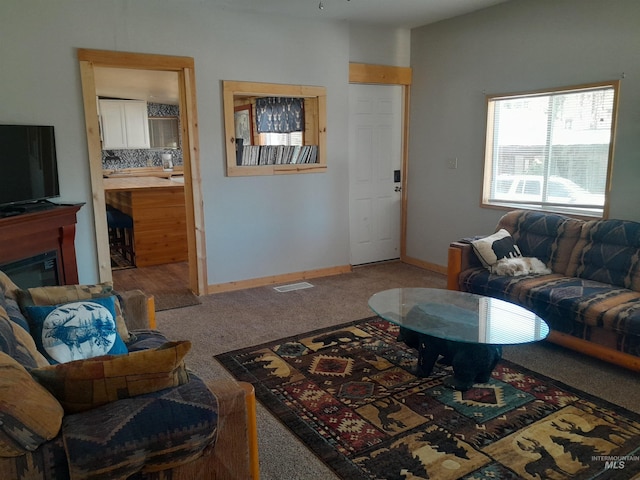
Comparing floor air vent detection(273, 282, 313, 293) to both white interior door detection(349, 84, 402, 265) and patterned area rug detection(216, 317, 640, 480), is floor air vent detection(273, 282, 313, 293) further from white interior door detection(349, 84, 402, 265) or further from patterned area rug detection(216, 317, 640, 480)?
patterned area rug detection(216, 317, 640, 480)

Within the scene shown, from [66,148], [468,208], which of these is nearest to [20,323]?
[66,148]

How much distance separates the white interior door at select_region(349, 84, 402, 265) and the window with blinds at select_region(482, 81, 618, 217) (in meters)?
1.23

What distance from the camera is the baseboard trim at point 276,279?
191 inches

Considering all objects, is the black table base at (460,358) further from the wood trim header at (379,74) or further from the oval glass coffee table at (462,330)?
the wood trim header at (379,74)

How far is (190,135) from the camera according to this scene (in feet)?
14.7

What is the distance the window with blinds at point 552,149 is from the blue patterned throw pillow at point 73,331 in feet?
12.4

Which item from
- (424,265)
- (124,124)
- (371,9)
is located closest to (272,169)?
(371,9)

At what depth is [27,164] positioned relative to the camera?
3.60 meters

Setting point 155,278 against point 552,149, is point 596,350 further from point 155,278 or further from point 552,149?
point 155,278

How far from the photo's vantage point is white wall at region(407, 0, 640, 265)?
379 centimetres

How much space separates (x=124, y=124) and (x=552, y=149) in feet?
26.7

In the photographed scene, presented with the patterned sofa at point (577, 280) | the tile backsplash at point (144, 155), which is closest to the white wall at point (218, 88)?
the patterned sofa at point (577, 280)

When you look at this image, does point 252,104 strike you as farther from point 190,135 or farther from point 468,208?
point 468,208

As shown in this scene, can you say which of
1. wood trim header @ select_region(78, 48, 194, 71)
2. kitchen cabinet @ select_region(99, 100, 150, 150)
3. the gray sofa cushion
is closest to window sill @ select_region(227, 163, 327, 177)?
wood trim header @ select_region(78, 48, 194, 71)
